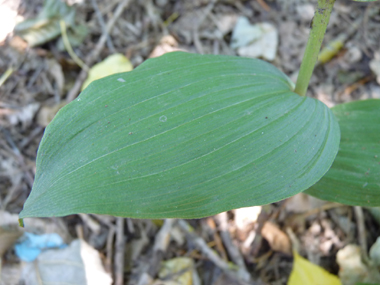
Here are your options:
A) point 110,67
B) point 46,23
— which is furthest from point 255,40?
point 46,23

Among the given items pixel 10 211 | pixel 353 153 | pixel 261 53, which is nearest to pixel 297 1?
pixel 261 53

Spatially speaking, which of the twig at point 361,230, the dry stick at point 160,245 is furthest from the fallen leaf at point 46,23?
the twig at point 361,230

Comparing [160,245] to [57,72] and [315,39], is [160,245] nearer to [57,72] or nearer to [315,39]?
[315,39]

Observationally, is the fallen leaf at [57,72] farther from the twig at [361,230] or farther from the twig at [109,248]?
the twig at [361,230]

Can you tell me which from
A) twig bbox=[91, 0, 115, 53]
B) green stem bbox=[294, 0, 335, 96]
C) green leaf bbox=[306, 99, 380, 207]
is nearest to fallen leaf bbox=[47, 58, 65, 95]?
twig bbox=[91, 0, 115, 53]

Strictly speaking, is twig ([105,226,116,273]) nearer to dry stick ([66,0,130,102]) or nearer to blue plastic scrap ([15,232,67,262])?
blue plastic scrap ([15,232,67,262])

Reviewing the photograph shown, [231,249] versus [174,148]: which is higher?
[174,148]
